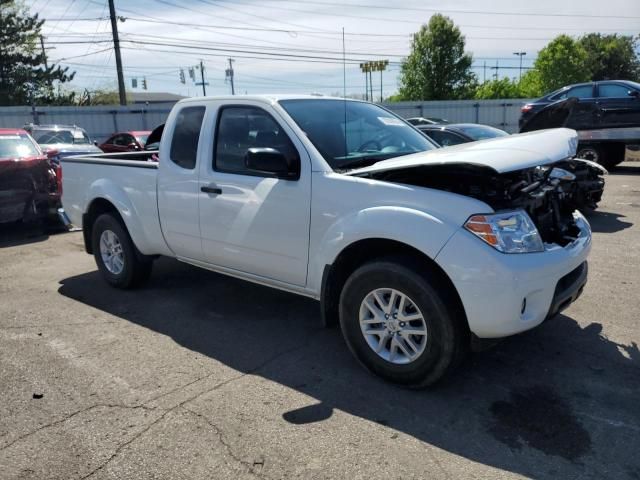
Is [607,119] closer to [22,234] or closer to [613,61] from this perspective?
[22,234]

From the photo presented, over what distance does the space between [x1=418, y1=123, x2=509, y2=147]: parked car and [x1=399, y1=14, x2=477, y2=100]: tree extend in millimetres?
33482

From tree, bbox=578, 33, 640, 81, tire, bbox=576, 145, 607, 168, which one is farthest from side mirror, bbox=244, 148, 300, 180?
tree, bbox=578, 33, 640, 81

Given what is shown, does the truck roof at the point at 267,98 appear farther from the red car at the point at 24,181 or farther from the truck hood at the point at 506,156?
the red car at the point at 24,181

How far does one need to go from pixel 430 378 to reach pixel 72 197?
470cm

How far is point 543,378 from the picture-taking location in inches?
143

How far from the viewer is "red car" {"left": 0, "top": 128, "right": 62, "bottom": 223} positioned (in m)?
8.34

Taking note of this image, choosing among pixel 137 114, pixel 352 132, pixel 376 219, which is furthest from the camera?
pixel 137 114

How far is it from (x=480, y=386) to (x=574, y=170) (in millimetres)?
4789

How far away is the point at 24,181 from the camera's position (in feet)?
28.1

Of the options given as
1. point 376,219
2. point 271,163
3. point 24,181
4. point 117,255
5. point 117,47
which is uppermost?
point 117,47

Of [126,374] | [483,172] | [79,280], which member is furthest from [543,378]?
[79,280]

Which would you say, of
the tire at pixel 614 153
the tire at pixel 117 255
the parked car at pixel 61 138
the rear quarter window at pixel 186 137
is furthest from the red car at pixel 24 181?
the tire at pixel 614 153

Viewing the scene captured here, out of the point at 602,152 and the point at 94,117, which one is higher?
the point at 94,117

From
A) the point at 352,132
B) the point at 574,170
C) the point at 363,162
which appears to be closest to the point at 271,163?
the point at 363,162
